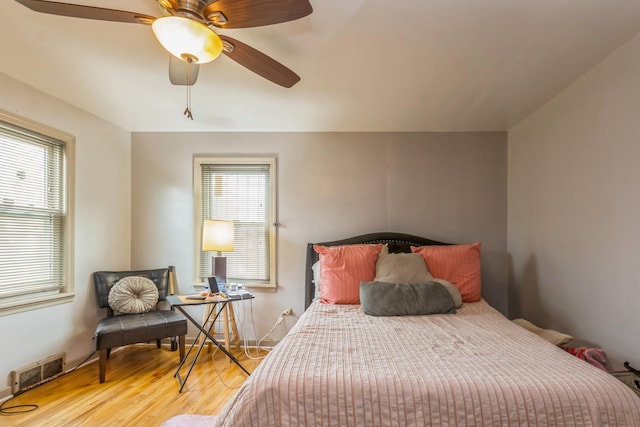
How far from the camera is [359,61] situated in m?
2.01

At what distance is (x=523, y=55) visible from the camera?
1.93 meters

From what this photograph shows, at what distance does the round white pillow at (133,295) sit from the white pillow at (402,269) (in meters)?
2.10

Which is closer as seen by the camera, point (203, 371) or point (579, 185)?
point (579, 185)

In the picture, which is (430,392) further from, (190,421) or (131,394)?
(131,394)

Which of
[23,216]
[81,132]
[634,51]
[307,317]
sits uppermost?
[634,51]

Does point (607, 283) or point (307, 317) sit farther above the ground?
point (607, 283)

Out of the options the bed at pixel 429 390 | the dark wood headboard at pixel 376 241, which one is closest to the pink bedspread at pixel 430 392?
the bed at pixel 429 390

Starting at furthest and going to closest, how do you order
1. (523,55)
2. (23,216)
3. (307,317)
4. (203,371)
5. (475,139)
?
(475,139) → (203,371) → (23,216) → (307,317) → (523,55)

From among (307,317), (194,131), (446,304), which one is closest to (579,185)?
(446,304)

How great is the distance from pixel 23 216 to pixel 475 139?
4010mm

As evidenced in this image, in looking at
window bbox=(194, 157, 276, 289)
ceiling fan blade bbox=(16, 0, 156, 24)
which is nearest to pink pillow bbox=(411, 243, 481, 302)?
window bbox=(194, 157, 276, 289)

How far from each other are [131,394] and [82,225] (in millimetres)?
1524

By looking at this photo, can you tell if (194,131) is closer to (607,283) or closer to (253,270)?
(253,270)

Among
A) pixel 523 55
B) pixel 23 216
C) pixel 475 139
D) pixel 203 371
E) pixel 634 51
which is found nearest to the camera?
pixel 634 51
